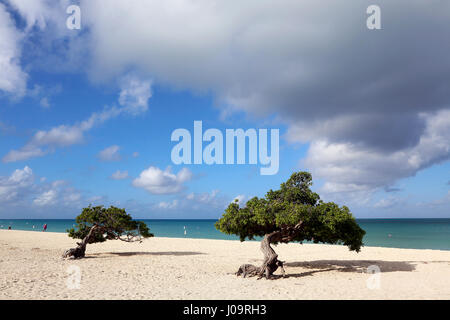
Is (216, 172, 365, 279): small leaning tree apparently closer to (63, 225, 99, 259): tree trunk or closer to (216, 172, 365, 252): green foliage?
(216, 172, 365, 252): green foliage

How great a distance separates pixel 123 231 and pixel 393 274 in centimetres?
1909

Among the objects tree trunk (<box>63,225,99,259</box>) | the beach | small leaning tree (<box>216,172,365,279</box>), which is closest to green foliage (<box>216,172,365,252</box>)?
small leaning tree (<box>216,172,365,279</box>)

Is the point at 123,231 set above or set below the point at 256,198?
below

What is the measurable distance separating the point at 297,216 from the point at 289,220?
18.2 inches

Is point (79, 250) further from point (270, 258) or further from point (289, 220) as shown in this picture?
point (289, 220)

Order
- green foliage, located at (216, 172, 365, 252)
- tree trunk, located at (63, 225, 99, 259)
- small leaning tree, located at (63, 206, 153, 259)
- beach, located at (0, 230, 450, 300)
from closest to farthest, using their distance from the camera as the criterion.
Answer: beach, located at (0, 230, 450, 300)
green foliage, located at (216, 172, 365, 252)
tree trunk, located at (63, 225, 99, 259)
small leaning tree, located at (63, 206, 153, 259)

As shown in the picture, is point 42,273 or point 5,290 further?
point 42,273

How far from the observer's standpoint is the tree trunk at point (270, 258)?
1669 cm

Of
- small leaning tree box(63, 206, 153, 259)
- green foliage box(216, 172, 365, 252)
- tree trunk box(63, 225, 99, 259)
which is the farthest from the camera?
small leaning tree box(63, 206, 153, 259)

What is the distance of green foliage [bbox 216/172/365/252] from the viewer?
1653cm

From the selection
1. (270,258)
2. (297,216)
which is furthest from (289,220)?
(270,258)
